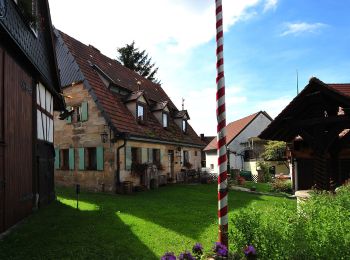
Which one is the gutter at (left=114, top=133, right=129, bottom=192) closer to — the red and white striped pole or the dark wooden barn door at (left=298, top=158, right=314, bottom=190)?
the dark wooden barn door at (left=298, top=158, right=314, bottom=190)

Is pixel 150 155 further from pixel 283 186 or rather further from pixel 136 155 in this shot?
pixel 283 186

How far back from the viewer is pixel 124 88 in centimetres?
2166

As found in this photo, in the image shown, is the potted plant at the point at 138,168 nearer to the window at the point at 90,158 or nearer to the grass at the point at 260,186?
the window at the point at 90,158

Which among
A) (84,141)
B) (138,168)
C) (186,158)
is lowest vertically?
(138,168)

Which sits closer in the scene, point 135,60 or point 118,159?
point 118,159

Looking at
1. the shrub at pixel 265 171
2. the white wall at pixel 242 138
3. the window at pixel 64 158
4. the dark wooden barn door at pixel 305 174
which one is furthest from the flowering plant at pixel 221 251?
the white wall at pixel 242 138

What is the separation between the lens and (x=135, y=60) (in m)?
42.2

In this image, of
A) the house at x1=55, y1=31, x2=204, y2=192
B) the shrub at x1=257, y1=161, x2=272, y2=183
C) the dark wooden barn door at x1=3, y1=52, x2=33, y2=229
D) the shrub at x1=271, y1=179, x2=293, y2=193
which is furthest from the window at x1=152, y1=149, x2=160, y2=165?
the shrub at x1=257, y1=161, x2=272, y2=183

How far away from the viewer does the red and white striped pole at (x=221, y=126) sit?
18.9ft

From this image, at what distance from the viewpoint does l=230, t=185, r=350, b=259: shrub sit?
162 inches

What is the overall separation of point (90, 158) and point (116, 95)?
4.08m

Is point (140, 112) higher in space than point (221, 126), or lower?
higher

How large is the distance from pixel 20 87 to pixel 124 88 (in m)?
11.6

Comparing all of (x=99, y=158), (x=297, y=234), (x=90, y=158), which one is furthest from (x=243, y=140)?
(x=297, y=234)
